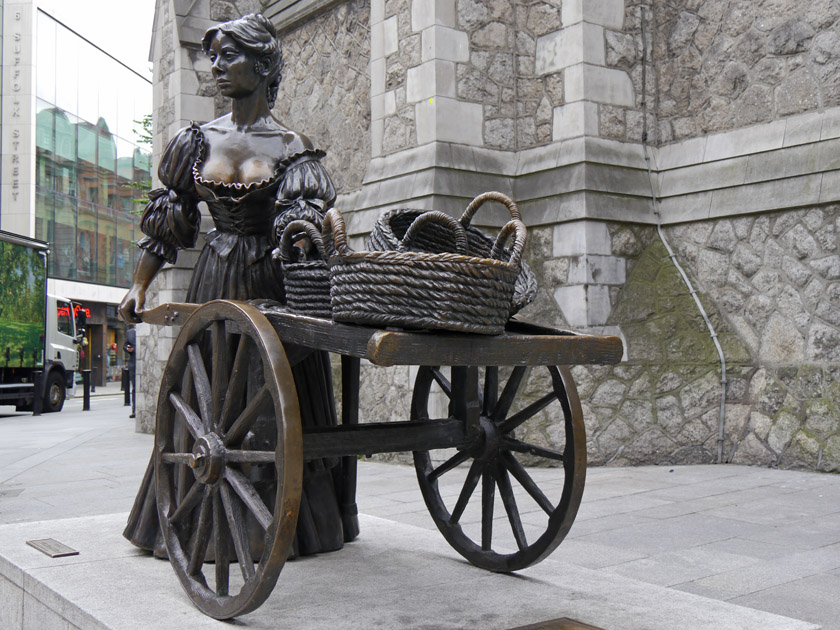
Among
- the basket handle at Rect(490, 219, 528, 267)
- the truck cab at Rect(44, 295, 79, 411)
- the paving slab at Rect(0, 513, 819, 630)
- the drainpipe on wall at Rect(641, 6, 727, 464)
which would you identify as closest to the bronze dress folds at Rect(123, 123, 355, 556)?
the paving slab at Rect(0, 513, 819, 630)

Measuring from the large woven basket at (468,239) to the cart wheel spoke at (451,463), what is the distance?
2.65ft

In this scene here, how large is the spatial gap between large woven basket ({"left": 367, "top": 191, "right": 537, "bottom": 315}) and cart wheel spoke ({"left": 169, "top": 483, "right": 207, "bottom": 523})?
1.01 meters

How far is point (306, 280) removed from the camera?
2.98 meters

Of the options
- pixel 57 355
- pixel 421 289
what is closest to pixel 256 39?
pixel 421 289

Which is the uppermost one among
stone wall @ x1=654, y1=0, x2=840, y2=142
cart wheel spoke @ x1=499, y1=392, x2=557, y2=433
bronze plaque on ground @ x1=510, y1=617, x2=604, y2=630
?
stone wall @ x1=654, y1=0, x2=840, y2=142

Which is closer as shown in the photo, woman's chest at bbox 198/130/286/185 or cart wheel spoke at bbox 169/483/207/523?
cart wheel spoke at bbox 169/483/207/523

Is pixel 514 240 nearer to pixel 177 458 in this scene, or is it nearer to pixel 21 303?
pixel 177 458

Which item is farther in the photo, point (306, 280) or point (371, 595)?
point (371, 595)

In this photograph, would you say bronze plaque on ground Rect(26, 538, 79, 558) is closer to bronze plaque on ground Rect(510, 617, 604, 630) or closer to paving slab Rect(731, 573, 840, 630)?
bronze plaque on ground Rect(510, 617, 604, 630)

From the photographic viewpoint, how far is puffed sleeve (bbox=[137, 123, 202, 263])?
149 inches

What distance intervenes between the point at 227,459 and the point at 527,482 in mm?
1190

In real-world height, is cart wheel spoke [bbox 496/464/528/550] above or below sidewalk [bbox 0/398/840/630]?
above

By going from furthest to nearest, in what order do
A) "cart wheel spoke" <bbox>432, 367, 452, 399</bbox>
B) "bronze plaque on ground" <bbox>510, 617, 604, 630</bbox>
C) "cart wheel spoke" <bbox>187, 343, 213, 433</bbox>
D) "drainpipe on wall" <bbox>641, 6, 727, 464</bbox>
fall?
"drainpipe on wall" <bbox>641, 6, 727, 464</bbox> < "cart wheel spoke" <bbox>432, 367, 452, 399</bbox> < "cart wheel spoke" <bbox>187, 343, 213, 433</bbox> < "bronze plaque on ground" <bbox>510, 617, 604, 630</bbox>

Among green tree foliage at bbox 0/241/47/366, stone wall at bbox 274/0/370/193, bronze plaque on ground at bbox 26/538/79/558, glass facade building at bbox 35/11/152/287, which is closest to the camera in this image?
bronze plaque on ground at bbox 26/538/79/558
